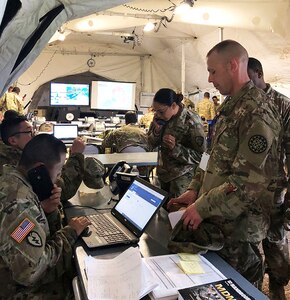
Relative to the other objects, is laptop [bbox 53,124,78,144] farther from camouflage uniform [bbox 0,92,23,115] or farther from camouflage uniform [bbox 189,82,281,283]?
camouflage uniform [bbox 189,82,281,283]

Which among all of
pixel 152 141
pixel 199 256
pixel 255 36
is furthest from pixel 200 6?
pixel 199 256

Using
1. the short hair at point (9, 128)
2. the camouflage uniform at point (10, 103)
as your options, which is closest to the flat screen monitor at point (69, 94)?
the camouflage uniform at point (10, 103)

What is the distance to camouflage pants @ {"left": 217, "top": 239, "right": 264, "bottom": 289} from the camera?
150cm

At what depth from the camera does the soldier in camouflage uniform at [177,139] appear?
8.86 feet

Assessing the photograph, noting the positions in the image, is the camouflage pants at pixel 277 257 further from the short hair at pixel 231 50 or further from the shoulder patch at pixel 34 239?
the shoulder patch at pixel 34 239

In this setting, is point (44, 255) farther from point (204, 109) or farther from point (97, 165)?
point (204, 109)

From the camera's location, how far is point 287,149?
202 centimetres

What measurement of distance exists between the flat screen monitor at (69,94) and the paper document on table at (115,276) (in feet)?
23.3

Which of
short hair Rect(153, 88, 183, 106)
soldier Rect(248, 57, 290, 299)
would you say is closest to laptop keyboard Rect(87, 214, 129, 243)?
soldier Rect(248, 57, 290, 299)

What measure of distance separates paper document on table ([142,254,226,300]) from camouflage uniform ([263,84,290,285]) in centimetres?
96

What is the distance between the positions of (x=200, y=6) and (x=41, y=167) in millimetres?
5067

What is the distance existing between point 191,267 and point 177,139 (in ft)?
5.48

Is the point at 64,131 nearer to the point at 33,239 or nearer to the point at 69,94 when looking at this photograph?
the point at 69,94

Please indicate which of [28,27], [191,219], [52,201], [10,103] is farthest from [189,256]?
[10,103]
